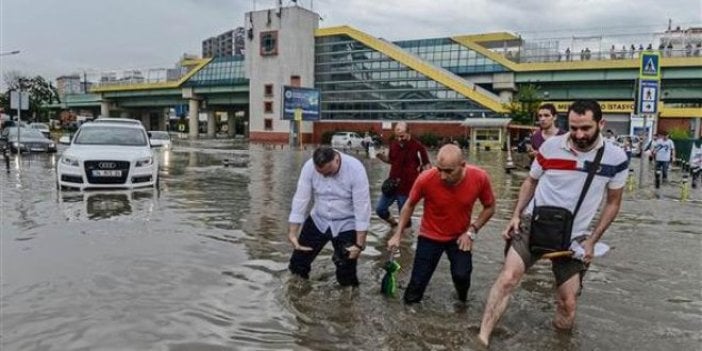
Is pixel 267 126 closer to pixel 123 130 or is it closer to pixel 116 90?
pixel 116 90

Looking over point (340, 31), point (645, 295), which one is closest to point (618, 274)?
point (645, 295)

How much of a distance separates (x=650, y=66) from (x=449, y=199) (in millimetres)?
13417

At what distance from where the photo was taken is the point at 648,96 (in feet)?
53.2

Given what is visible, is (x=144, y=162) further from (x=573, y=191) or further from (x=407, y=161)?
(x=573, y=191)

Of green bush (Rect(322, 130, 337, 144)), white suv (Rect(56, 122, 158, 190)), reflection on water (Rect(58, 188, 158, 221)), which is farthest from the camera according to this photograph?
green bush (Rect(322, 130, 337, 144))

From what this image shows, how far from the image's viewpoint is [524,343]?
4.81m

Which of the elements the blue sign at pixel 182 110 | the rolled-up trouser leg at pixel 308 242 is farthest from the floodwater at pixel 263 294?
the blue sign at pixel 182 110

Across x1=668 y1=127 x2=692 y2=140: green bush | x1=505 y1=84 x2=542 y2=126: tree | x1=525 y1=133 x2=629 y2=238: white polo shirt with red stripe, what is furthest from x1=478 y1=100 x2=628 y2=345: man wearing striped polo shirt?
x1=505 y1=84 x2=542 y2=126: tree

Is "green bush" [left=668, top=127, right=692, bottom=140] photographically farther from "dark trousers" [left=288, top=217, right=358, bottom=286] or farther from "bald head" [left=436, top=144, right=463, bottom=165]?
"bald head" [left=436, top=144, right=463, bottom=165]

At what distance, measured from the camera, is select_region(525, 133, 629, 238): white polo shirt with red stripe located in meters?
4.57

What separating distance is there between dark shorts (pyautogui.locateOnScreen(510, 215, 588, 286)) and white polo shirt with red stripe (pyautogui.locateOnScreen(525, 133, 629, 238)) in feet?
0.76

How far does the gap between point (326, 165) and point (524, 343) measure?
225cm

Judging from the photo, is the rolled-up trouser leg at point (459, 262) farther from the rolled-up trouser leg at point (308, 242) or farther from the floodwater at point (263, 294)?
the rolled-up trouser leg at point (308, 242)

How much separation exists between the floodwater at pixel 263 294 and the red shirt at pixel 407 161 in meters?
0.84
